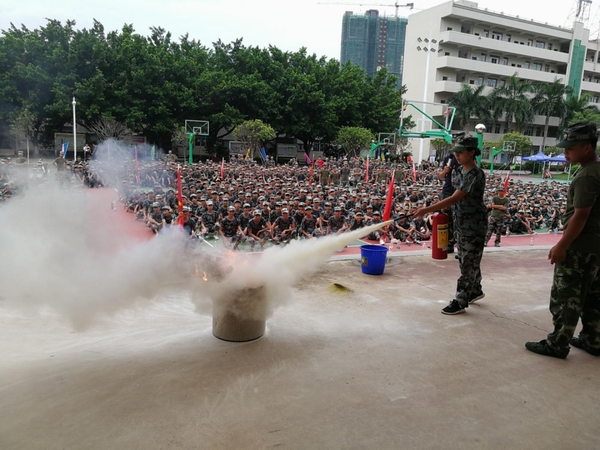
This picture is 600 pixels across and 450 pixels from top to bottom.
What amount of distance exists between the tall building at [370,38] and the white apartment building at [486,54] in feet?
259

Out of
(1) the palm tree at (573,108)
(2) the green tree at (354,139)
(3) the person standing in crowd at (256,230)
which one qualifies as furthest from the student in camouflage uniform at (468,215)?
(1) the palm tree at (573,108)

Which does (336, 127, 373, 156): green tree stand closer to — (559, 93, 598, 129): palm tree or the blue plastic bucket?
(559, 93, 598, 129): palm tree

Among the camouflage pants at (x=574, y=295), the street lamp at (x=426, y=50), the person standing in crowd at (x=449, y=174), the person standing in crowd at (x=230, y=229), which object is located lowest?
the person standing in crowd at (x=230, y=229)

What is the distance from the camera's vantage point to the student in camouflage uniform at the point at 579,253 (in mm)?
3459

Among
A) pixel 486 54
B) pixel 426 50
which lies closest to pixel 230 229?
pixel 426 50

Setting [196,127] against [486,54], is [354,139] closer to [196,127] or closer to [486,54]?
[196,127]

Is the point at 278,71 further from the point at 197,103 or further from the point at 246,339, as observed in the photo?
the point at 246,339

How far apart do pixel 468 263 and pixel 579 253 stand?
1310 mm

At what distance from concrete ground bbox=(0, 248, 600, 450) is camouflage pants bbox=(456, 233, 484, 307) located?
269 millimetres

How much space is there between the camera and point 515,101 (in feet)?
156

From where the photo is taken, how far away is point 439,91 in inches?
2002

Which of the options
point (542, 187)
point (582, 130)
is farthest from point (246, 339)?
point (542, 187)

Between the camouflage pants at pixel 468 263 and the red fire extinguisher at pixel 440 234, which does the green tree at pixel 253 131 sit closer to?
the red fire extinguisher at pixel 440 234

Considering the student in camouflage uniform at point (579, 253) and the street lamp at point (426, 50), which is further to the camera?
the street lamp at point (426, 50)
